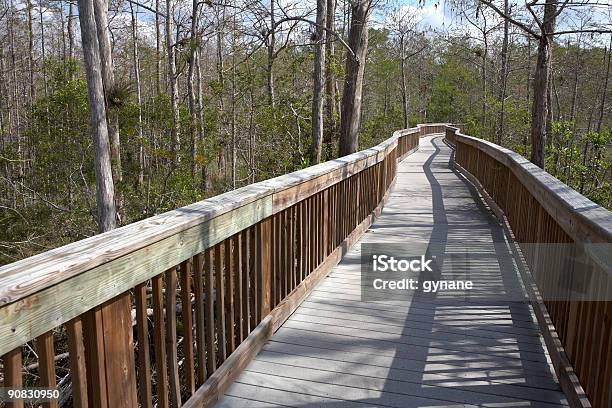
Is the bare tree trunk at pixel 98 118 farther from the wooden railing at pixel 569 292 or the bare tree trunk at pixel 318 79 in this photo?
the wooden railing at pixel 569 292

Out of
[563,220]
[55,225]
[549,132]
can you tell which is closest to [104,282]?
[563,220]

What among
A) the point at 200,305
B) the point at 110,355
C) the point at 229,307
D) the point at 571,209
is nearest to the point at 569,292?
the point at 571,209

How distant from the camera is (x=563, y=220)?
3.11 m

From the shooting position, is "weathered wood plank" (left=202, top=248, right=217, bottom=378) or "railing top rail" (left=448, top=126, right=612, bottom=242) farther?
"weathered wood plank" (left=202, top=248, right=217, bottom=378)

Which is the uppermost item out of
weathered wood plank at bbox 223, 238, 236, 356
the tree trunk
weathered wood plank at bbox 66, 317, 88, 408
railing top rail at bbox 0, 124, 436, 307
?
the tree trunk

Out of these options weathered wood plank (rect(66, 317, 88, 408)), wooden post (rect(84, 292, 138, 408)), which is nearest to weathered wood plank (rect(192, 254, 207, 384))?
wooden post (rect(84, 292, 138, 408))

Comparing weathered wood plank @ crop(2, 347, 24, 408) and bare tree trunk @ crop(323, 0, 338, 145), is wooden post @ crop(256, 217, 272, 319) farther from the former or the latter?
bare tree trunk @ crop(323, 0, 338, 145)

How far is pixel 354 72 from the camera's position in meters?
9.23

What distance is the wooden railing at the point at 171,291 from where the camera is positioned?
1545mm

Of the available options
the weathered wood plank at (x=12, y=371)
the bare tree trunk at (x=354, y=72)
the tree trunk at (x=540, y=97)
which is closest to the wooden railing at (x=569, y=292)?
the weathered wood plank at (x=12, y=371)

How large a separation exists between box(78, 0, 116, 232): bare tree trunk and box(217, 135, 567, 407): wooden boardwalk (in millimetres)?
6123

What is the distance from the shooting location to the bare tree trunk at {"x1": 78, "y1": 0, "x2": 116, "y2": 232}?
9648mm

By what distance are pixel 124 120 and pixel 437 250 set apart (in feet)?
40.4

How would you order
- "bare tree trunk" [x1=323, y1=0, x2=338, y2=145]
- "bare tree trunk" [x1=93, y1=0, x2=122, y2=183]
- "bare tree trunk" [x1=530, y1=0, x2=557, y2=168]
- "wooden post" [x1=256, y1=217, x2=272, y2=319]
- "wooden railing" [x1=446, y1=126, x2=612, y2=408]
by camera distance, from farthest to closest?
"bare tree trunk" [x1=323, y1=0, x2=338, y2=145] < "bare tree trunk" [x1=93, y1=0, x2=122, y2=183] < "bare tree trunk" [x1=530, y1=0, x2=557, y2=168] < "wooden post" [x1=256, y1=217, x2=272, y2=319] < "wooden railing" [x1=446, y1=126, x2=612, y2=408]
